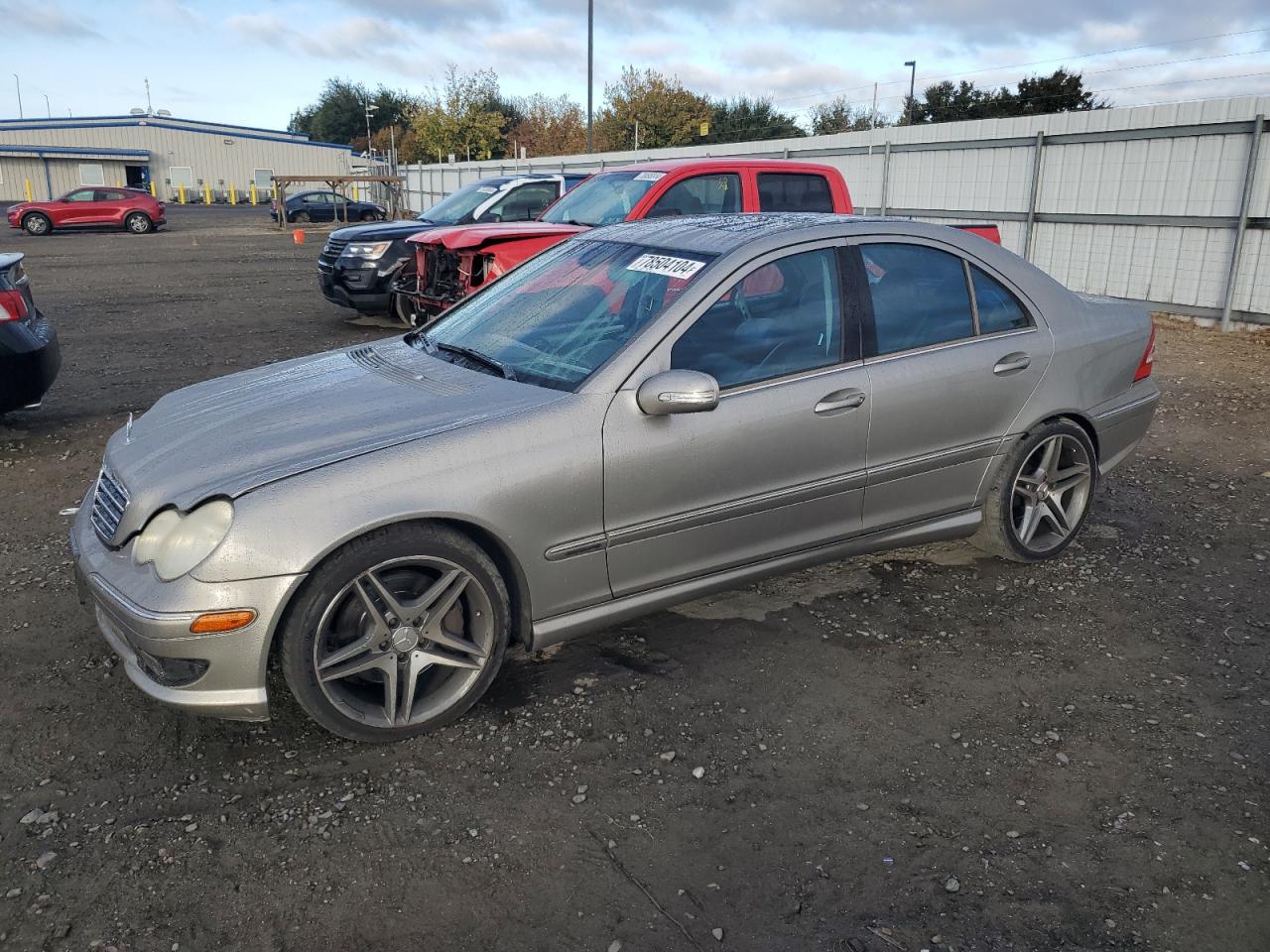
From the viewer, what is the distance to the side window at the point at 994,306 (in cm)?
436

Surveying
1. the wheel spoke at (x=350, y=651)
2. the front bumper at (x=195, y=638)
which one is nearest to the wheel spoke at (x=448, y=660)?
the wheel spoke at (x=350, y=651)

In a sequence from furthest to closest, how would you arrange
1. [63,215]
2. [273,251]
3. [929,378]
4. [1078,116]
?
[63,215] → [273,251] → [1078,116] → [929,378]

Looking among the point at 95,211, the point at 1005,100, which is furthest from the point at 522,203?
the point at 1005,100

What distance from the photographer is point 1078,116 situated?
42.8ft

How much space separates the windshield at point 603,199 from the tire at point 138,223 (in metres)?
28.2

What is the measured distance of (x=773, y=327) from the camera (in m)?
3.84

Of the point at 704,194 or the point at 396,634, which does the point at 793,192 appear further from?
the point at 396,634

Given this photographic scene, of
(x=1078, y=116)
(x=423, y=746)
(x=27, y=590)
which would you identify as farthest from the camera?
(x=1078, y=116)

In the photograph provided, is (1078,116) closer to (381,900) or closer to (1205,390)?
(1205,390)

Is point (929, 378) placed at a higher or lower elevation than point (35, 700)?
higher

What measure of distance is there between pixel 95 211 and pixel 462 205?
25.7m

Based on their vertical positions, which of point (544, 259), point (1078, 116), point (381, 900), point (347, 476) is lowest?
point (381, 900)

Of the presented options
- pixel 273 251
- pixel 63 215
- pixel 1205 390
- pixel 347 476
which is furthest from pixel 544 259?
pixel 63 215

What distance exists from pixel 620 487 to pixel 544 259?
1576 mm
